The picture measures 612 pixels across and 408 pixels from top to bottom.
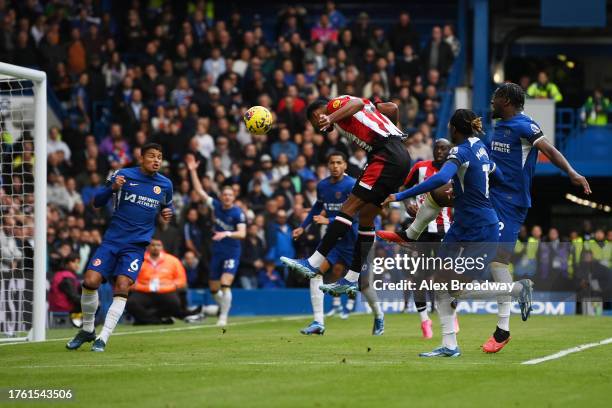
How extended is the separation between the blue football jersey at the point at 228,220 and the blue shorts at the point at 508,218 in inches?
355

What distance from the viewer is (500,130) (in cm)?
1277

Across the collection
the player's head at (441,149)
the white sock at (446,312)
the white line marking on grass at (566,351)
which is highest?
the player's head at (441,149)

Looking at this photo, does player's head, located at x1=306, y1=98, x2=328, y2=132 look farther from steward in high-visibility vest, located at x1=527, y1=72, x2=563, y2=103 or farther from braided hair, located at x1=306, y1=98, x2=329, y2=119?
steward in high-visibility vest, located at x1=527, y1=72, x2=563, y2=103

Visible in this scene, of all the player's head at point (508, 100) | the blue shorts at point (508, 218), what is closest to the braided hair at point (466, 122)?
the player's head at point (508, 100)

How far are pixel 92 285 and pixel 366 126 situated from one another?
12.2 feet

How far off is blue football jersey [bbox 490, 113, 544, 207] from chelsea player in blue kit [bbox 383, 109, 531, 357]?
1.84 feet

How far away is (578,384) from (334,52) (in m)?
20.5

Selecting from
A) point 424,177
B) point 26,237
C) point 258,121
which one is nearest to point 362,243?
point 424,177

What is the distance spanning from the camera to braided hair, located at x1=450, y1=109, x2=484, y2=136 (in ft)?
39.0

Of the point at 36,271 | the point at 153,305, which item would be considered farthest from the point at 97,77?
the point at 36,271

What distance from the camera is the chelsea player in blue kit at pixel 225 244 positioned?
21.0 meters

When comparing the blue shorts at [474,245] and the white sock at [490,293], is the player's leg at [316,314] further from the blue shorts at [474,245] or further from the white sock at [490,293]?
the blue shorts at [474,245]

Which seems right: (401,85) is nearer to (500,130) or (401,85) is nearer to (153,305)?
(153,305)

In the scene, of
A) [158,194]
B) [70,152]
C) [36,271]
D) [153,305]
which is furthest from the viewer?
[70,152]
